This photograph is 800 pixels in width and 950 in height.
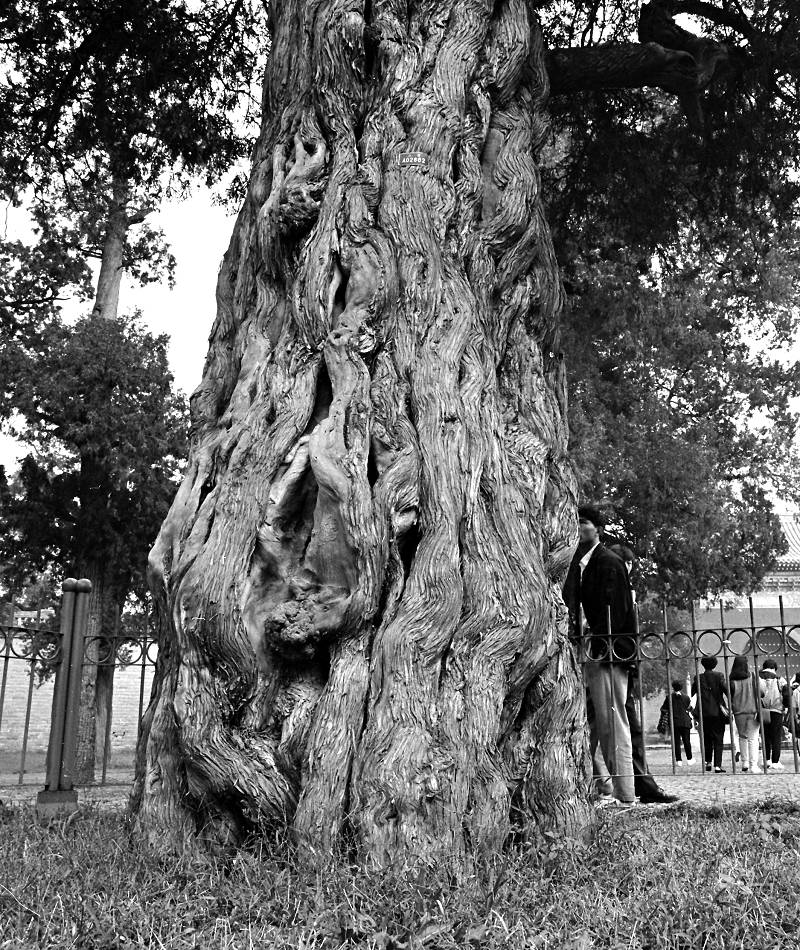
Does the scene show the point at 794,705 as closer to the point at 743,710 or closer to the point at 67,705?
the point at 743,710

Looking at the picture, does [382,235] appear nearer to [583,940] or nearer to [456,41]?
[456,41]

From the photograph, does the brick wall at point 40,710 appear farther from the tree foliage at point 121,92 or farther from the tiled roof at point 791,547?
the tiled roof at point 791,547

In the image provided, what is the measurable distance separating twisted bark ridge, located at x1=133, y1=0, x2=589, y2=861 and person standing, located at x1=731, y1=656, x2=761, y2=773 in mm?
7068

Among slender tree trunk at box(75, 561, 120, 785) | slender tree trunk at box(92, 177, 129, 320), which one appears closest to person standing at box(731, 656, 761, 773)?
slender tree trunk at box(75, 561, 120, 785)

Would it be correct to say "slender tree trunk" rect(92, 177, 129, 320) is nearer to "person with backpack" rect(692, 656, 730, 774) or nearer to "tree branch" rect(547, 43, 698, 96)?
"tree branch" rect(547, 43, 698, 96)

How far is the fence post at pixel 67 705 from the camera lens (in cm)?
588

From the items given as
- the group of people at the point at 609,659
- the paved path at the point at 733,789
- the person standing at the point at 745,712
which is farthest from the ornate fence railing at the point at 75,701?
the person standing at the point at 745,712

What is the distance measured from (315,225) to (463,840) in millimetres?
2940

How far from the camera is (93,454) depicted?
49.9 feet

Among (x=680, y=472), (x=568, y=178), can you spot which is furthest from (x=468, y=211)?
(x=680, y=472)

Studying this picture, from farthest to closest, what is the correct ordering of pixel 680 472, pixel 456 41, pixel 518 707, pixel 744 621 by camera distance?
pixel 744 621
pixel 680 472
pixel 456 41
pixel 518 707

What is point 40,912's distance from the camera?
2.80m

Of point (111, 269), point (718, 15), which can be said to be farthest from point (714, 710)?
point (111, 269)

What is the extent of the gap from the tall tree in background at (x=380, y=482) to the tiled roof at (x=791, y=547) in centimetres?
3087
